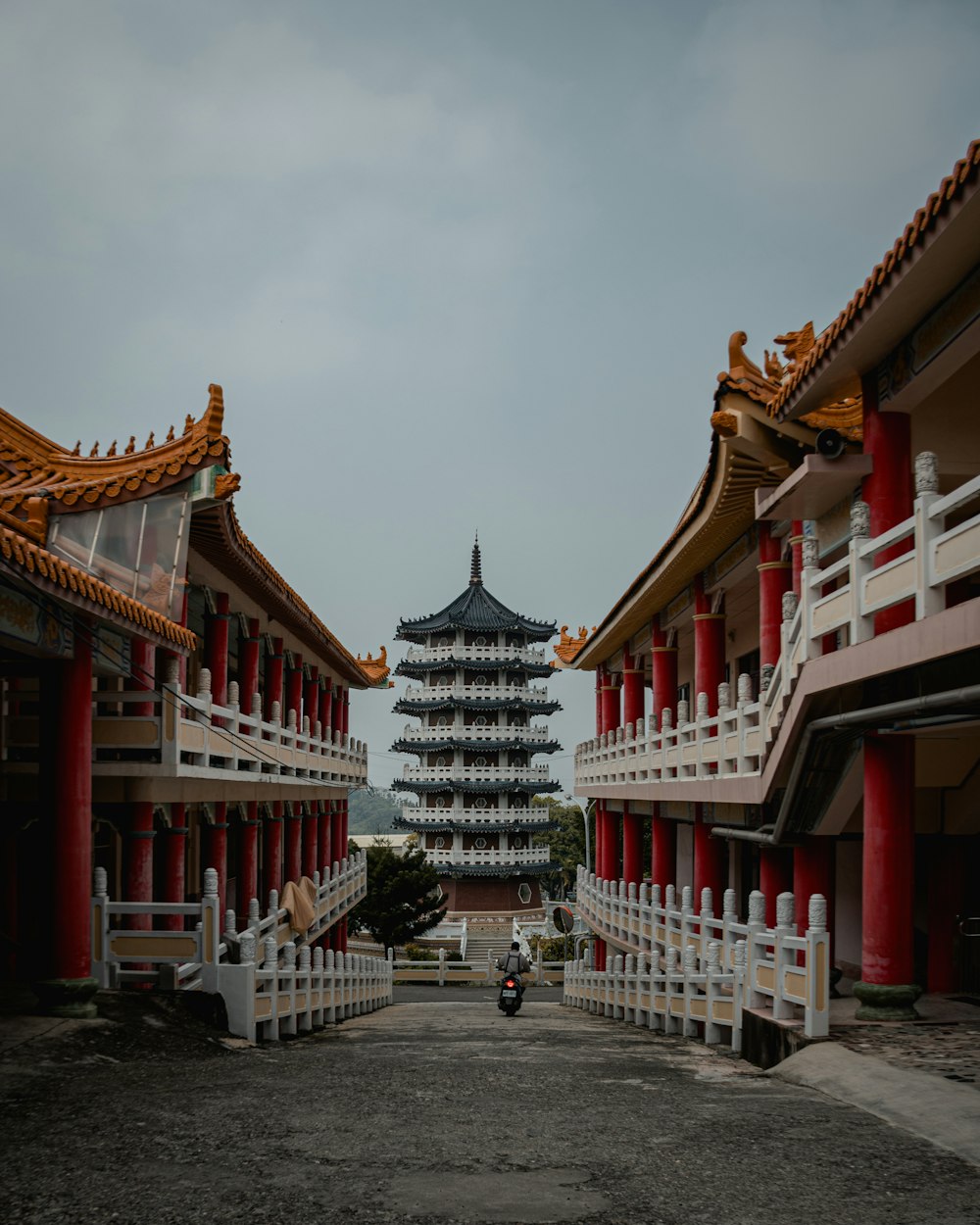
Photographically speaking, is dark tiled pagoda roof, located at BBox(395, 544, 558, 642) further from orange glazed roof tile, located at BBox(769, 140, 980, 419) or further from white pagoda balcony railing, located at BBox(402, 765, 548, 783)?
orange glazed roof tile, located at BBox(769, 140, 980, 419)

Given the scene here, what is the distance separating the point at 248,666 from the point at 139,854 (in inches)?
293

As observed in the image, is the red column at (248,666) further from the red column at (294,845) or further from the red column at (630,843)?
the red column at (630,843)

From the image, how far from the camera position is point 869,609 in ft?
31.7

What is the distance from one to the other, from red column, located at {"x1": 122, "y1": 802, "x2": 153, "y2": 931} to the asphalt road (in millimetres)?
3037

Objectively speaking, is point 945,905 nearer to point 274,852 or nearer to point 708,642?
point 708,642

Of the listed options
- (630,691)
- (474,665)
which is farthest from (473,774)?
(630,691)

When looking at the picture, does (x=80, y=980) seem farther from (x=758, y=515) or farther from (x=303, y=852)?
(x=303, y=852)

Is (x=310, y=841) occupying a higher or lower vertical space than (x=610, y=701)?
lower

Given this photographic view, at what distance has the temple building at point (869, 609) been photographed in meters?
8.78

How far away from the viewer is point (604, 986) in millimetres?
19484

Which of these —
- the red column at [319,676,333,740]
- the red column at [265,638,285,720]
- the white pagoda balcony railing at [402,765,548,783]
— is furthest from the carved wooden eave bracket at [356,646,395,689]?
the white pagoda balcony railing at [402,765,548,783]

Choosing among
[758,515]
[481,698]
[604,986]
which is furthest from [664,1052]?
[481,698]

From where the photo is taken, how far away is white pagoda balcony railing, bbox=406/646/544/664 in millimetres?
61219

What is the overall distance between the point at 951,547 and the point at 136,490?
8304mm
